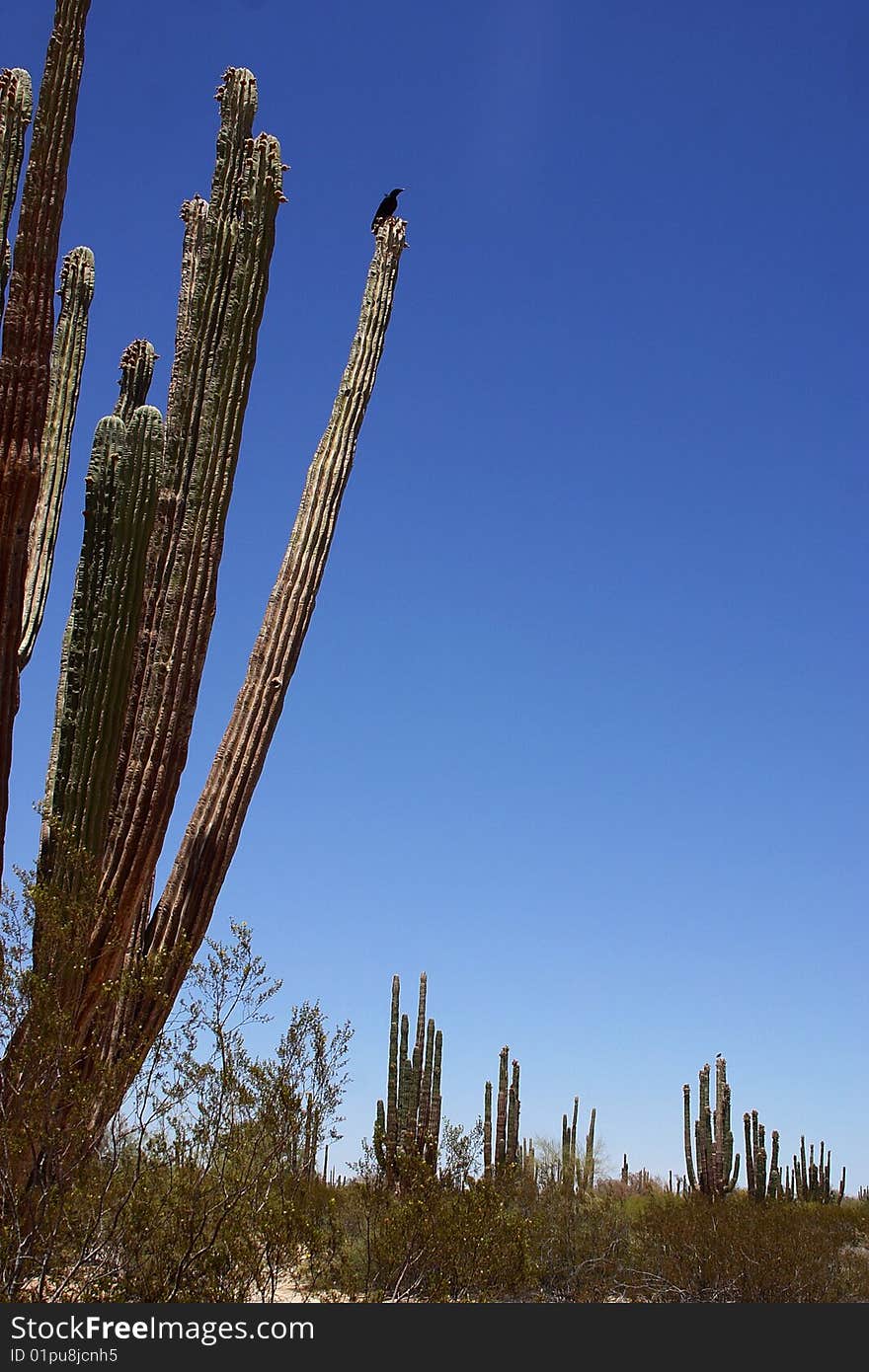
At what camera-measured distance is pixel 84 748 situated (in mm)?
6469

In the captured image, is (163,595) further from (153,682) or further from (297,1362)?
(297,1362)

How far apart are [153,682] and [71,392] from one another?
232 centimetres

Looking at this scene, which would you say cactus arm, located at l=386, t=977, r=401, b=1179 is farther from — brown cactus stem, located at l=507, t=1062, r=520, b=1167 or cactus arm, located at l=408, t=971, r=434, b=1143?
brown cactus stem, located at l=507, t=1062, r=520, b=1167

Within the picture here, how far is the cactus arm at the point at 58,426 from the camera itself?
297 inches

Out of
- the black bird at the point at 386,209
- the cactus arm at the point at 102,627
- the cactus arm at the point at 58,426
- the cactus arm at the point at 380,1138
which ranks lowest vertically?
the cactus arm at the point at 380,1138

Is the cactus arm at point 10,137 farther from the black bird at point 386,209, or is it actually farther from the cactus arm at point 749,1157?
the cactus arm at point 749,1157

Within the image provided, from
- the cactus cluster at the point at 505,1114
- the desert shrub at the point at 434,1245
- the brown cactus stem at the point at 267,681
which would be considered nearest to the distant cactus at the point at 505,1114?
the cactus cluster at the point at 505,1114

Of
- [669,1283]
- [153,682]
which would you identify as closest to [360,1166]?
[669,1283]

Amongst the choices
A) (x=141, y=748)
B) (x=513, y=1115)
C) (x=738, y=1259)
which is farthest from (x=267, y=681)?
(x=513, y=1115)

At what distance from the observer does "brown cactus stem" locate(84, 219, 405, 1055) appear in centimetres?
703

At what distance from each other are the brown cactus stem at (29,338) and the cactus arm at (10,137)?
7 cm

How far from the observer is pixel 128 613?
262 inches

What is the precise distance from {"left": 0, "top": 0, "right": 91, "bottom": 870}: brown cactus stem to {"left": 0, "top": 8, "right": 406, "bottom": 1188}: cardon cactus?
0.01 m

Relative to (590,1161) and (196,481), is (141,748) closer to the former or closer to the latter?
(196,481)
